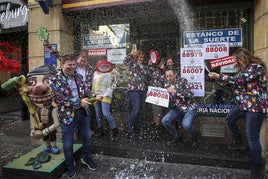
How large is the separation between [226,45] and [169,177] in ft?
9.07

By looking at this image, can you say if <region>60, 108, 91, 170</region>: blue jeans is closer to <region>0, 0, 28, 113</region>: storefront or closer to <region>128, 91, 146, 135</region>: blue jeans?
<region>128, 91, 146, 135</region>: blue jeans

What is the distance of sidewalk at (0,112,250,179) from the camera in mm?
3801

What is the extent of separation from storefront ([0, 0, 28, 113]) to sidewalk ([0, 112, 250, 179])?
3.92m

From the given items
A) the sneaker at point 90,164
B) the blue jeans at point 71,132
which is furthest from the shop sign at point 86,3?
the sneaker at point 90,164

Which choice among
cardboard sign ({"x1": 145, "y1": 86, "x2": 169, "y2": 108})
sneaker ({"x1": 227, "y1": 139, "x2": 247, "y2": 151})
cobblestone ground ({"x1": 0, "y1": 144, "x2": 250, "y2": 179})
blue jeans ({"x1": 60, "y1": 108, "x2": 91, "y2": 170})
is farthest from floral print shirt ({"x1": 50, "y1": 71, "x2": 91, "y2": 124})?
sneaker ({"x1": 227, "y1": 139, "x2": 247, "y2": 151})

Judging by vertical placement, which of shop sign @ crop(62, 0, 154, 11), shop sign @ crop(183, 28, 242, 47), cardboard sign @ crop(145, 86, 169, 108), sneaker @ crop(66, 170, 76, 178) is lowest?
sneaker @ crop(66, 170, 76, 178)

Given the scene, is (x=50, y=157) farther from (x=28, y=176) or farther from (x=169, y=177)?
(x=169, y=177)

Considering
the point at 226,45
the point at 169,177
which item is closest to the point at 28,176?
the point at 169,177

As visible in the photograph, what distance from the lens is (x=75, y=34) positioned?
19.2ft

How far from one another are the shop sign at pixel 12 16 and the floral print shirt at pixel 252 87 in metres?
6.40

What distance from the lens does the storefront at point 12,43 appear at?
7.47 m

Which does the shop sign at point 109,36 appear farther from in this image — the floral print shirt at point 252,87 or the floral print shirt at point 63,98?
the floral print shirt at point 252,87

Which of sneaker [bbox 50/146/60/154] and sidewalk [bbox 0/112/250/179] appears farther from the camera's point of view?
sneaker [bbox 50/146/60/154]

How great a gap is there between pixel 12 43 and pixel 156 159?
7.36m
